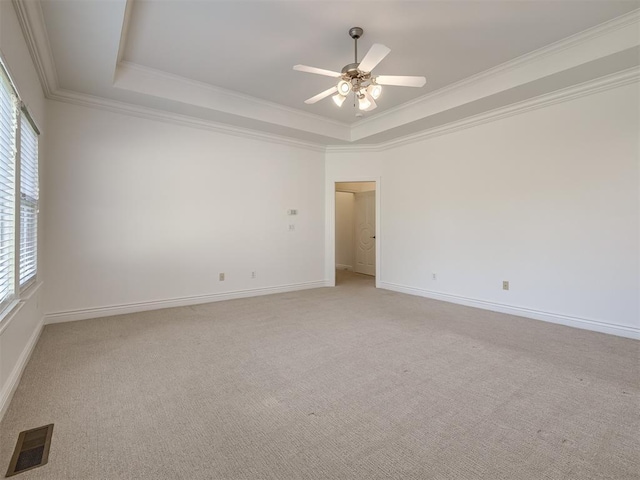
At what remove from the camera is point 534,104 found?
386 centimetres

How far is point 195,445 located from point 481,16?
384cm

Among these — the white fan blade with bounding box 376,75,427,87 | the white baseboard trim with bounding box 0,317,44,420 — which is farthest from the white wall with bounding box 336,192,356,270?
the white baseboard trim with bounding box 0,317,44,420

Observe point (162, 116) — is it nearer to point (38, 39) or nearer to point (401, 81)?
point (38, 39)

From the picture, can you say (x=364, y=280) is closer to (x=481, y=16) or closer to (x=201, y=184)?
(x=201, y=184)

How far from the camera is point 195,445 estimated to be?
64.2 inches

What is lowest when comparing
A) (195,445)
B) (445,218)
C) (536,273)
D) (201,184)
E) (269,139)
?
(195,445)

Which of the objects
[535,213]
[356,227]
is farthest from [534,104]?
[356,227]

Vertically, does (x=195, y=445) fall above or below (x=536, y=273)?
below

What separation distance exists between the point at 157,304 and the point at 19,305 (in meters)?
2.02

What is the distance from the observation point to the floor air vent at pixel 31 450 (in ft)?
4.88

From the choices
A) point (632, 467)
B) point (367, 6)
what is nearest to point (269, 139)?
point (367, 6)

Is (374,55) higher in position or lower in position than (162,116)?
lower

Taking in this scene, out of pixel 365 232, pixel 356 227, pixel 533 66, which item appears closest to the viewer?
pixel 533 66

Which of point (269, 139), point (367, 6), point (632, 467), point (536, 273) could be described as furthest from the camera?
point (269, 139)
